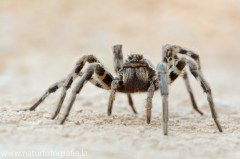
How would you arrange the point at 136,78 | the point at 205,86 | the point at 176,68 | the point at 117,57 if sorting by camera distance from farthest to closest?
the point at 117,57, the point at 176,68, the point at 136,78, the point at 205,86

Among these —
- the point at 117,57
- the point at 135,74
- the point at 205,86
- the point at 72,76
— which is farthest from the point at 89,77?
the point at 205,86

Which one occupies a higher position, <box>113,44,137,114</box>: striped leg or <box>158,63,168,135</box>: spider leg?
<box>113,44,137,114</box>: striped leg

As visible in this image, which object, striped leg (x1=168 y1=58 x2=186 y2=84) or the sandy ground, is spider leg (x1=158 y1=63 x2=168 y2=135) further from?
striped leg (x1=168 y1=58 x2=186 y2=84)

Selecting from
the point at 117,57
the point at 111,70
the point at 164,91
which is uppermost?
the point at 111,70

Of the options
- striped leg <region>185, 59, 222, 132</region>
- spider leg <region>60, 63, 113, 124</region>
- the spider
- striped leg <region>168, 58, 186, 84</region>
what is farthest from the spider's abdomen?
striped leg <region>185, 59, 222, 132</region>

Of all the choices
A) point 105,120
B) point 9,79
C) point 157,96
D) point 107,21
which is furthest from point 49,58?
point 105,120

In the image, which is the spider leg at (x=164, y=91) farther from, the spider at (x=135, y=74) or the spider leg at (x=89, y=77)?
the spider leg at (x=89, y=77)

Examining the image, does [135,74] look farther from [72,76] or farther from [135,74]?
[72,76]
